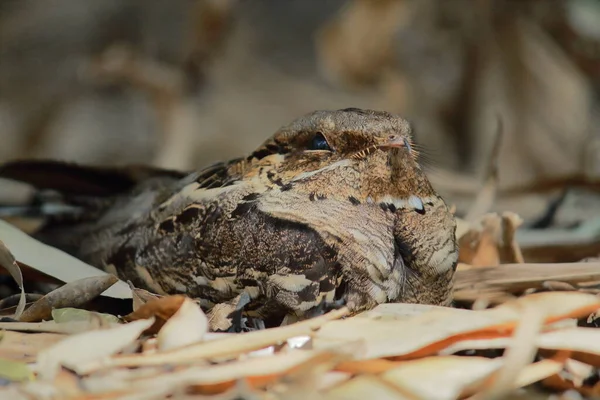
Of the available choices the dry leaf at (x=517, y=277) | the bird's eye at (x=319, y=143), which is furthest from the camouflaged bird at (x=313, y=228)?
the dry leaf at (x=517, y=277)

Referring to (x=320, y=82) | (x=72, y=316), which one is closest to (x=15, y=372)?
(x=72, y=316)

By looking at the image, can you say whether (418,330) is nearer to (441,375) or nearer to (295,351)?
(441,375)

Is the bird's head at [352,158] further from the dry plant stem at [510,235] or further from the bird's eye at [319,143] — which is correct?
the dry plant stem at [510,235]

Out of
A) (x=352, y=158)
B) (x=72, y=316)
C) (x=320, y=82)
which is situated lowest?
(x=72, y=316)

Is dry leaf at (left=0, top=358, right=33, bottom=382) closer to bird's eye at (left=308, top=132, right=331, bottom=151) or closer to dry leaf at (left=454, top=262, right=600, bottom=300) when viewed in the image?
bird's eye at (left=308, top=132, right=331, bottom=151)

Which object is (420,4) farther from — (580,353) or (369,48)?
(580,353)

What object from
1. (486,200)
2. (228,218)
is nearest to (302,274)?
(228,218)
